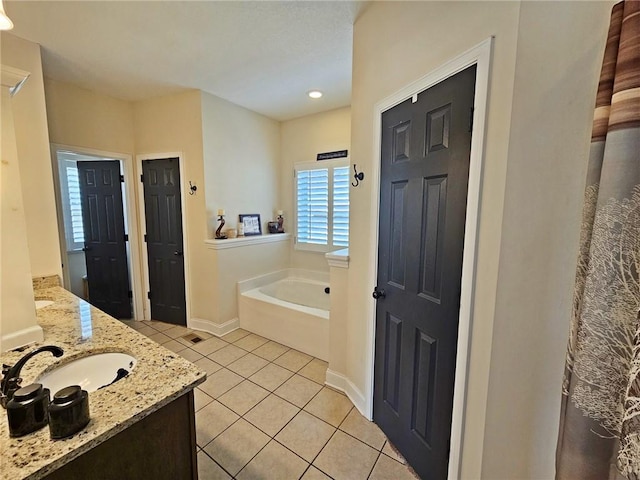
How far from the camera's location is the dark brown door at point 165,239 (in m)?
3.20

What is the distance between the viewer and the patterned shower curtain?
0.67 meters

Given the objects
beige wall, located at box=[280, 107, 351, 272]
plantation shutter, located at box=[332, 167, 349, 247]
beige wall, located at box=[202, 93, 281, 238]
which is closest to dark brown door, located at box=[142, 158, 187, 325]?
beige wall, located at box=[202, 93, 281, 238]

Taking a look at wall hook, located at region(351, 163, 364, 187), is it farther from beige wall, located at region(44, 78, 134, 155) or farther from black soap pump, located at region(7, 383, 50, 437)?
beige wall, located at region(44, 78, 134, 155)

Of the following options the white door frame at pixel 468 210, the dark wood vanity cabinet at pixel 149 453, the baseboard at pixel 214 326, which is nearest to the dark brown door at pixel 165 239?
the baseboard at pixel 214 326

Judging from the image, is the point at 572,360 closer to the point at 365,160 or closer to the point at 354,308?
the point at 354,308

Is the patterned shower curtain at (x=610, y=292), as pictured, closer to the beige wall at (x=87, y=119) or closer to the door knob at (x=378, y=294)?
the door knob at (x=378, y=294)

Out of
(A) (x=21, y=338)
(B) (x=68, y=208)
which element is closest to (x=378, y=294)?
(A) (x=21, y=338)

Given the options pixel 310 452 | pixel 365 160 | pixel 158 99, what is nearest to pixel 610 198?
pixel 365 160

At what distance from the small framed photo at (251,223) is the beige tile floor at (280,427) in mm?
1508

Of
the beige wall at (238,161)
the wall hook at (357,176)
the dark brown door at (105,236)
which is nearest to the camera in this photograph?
the wall hook at (357,176)

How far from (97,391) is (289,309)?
2.02m

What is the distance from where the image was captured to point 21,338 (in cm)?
108

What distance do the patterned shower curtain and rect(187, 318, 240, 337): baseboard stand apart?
302 centimetres

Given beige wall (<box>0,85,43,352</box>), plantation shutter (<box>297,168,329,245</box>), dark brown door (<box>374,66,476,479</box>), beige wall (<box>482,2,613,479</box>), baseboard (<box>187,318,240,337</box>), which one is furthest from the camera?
plantation shutter (<box>297,168,329,245</box>)
